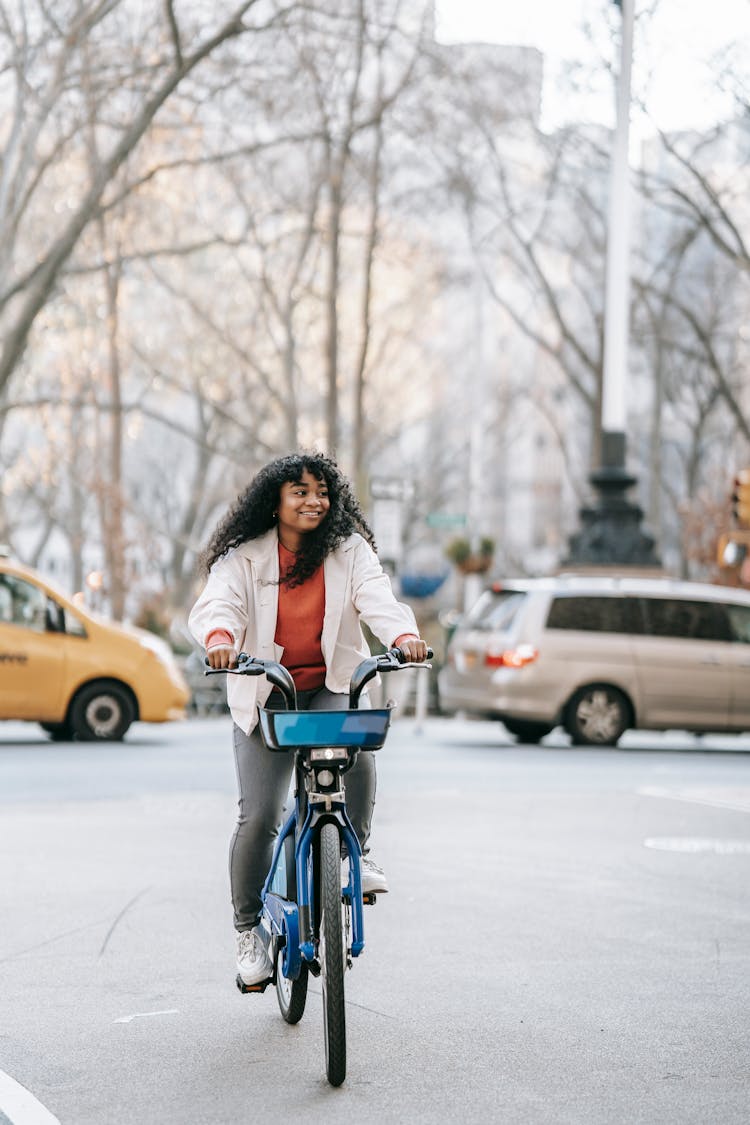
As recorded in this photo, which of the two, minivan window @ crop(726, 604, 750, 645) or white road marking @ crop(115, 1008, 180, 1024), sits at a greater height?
minivan window @ crop(726, 604, 750, 645)

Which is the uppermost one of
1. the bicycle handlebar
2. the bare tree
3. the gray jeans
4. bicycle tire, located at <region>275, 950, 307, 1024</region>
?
the bare tree

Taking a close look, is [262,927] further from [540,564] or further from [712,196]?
[540,564]

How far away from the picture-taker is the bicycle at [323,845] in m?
5.41

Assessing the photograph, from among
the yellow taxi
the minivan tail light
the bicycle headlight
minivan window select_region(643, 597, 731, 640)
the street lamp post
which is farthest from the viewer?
the street lamp post

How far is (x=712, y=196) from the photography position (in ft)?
95.2

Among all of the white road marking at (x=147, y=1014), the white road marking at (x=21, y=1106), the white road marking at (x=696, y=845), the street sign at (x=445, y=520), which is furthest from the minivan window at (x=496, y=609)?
the white road marking at (x=21, y=1106)

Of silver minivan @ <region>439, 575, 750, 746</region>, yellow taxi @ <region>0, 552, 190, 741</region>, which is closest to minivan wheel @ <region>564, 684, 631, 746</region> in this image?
silver minivan @ <region>439, 575, 750, 746</region>

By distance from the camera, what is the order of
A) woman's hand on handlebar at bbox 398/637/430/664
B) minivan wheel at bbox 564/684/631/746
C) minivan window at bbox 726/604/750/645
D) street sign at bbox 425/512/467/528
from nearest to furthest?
woman's hand on handlebar at bbox 398/637/430/664, minivan wheel at bbox 564/684/631/746, minivan window at bbox 726/604/750/645, street sign at bbox 425/512/467/528

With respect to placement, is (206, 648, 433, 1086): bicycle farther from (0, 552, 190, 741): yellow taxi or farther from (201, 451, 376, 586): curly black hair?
(0, 552, 190, 741): yellow taxi

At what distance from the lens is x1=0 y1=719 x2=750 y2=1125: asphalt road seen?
5402 millimetres

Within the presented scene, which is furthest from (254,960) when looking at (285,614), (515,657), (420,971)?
(515,657)

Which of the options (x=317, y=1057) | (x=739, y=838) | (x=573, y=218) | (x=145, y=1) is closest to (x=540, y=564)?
(x=573, y=218)

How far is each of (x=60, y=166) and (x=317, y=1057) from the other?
90.6 ft

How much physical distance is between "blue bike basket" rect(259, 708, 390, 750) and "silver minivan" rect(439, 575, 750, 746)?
14.3 metres
